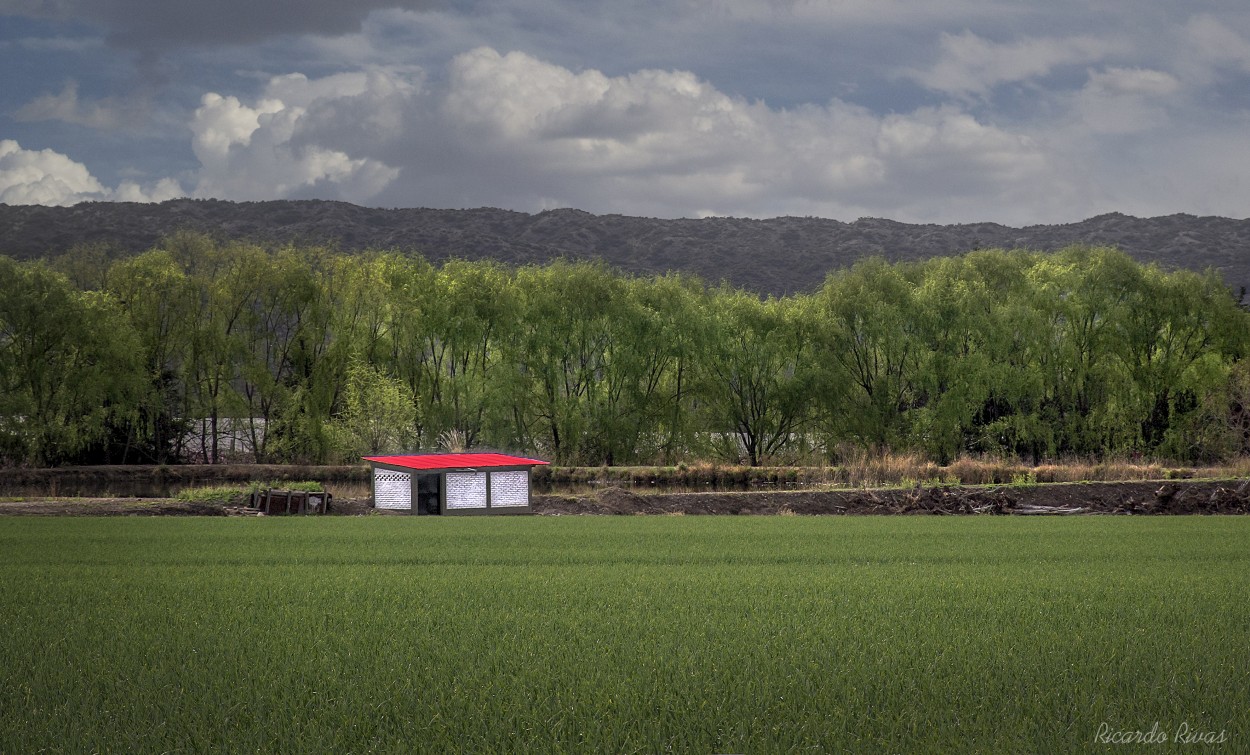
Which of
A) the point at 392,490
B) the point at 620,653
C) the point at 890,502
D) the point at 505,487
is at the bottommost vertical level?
the point at 890,502

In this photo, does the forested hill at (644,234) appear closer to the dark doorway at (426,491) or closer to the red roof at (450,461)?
the red roof at (450,461)

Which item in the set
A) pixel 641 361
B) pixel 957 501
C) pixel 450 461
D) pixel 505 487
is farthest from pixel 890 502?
pixel 641 361

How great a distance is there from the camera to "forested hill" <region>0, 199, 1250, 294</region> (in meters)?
129

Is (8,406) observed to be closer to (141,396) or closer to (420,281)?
(141,396)

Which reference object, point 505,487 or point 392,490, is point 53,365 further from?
point 505,487

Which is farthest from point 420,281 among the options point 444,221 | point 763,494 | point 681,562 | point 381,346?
point 444,221

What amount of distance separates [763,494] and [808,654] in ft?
91.6

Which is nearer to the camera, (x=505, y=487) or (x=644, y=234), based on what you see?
(x=505, y=487)

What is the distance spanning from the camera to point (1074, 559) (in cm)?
1641

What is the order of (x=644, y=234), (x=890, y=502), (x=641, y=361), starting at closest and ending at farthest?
(x=890, y=502)
(x=641, y=361)
(x=644, y=234)

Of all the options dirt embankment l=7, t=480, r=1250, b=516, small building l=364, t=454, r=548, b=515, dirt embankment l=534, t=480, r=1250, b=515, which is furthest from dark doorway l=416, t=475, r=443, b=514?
dirt embankment l=534, t=480, r=1250, b=515

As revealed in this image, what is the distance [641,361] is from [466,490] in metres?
22.8

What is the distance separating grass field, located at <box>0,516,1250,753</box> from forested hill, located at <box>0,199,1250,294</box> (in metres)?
113

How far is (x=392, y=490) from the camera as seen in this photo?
3506cm
